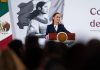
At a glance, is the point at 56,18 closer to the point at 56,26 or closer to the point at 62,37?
the point at 56,26

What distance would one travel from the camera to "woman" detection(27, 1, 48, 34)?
4324mm

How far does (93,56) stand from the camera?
1.39 m

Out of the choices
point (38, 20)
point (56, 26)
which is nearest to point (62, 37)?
point (56, 26)

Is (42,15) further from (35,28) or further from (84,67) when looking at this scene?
(84,67)

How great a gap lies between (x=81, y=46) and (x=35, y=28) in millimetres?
2827

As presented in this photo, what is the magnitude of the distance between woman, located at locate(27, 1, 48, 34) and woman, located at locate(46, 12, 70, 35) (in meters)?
0.07

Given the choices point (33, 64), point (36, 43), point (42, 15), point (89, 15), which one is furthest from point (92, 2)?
point (33, 64)

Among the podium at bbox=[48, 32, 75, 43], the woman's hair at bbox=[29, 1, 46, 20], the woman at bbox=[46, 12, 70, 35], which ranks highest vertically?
the woman's hair at bbox=[29, 1, 46, 20]

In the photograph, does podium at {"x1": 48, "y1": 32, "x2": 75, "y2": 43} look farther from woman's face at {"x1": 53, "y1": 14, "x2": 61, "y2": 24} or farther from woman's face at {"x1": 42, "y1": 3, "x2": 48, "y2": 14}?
woman's face at {"x1": 42, "y1": 3, "x2": 48, "y2": 14}

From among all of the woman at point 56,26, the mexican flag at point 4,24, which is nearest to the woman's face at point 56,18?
the woman at point 56,26

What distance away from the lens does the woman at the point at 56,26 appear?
432 centimetres

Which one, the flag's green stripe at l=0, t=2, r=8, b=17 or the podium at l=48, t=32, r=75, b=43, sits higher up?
the flag's green stripe at l=0, t=2, r=8, b=17

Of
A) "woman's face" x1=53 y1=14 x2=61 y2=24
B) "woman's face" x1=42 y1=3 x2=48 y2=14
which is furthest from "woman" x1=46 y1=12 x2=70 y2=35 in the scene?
"woman's face" x1=42 y1=3 x2=48 y2=14

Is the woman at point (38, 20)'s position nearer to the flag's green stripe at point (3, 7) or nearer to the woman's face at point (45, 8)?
the woman's face at point (45, 8)
